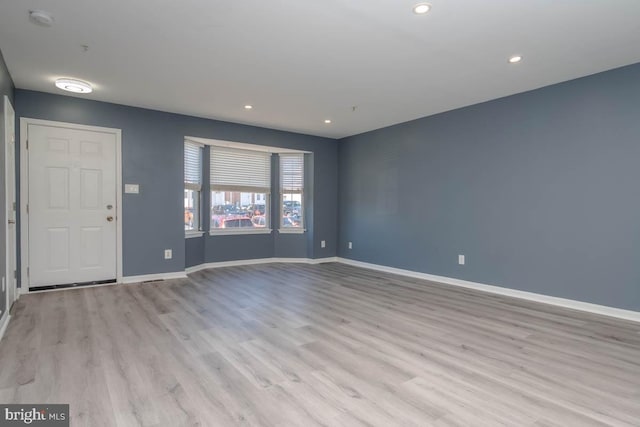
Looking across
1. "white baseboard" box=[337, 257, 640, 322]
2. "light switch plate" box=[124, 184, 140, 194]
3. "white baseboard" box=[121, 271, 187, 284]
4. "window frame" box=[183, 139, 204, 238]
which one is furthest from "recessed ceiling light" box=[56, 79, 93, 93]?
"white baseboard" box=[337, 257, 640, 322]

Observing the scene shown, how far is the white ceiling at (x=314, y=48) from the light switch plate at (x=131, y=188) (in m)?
1.14

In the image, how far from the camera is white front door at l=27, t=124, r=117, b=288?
4.25 metres

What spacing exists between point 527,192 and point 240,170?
4.50 meters

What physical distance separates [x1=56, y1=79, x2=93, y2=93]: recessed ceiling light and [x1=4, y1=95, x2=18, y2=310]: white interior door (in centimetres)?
52

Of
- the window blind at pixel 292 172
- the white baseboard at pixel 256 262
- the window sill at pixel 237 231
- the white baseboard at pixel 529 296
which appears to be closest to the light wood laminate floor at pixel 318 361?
the white baseboard at pixel 529 296

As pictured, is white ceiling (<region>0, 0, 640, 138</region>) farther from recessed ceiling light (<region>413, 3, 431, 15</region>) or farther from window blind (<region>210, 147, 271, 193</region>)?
window blind (<region>210, 147, 271, 193</region>)

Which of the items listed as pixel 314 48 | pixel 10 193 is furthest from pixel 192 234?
pixel 314 48

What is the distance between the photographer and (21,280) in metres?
4.14

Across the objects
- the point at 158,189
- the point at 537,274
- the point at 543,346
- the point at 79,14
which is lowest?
the point at 543,346

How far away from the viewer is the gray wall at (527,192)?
344 centimetres

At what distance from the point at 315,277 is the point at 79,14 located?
4.06m

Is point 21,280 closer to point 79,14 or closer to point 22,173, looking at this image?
point 22,173

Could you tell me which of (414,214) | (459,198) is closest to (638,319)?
(459,198)

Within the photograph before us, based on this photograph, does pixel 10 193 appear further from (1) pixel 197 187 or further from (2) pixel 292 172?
(2) pixel 292 172
